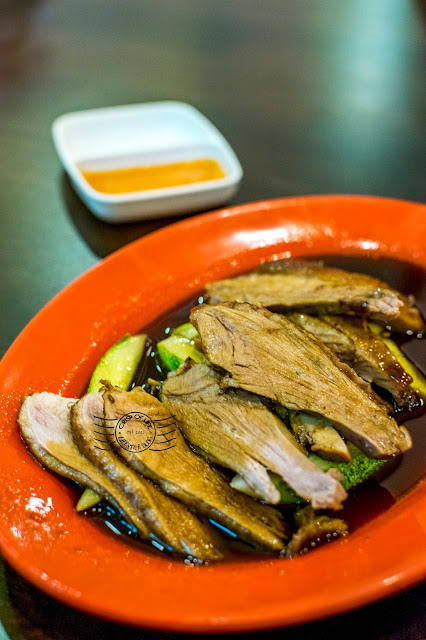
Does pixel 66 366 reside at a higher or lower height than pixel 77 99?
lower

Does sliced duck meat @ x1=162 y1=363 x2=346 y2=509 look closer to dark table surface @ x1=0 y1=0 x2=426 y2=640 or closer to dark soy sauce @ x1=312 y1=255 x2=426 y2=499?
dark soy sauce @ x1=312 y1=255 x2=426 y2=499

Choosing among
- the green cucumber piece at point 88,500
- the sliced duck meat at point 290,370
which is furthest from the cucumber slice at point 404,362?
the green cucumber piece at point 88,500

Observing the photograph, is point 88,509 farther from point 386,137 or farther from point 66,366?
point 386,137

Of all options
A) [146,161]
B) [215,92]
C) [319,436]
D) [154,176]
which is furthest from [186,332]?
[215,92]

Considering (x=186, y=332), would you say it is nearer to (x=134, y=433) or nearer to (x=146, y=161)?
(x=134, y=433)

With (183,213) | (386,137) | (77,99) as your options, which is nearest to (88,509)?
(183,213)

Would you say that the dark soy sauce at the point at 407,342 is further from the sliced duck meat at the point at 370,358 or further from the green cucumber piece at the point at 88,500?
the green cucumber piece at the point at 88,500

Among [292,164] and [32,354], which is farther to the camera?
[292,164]

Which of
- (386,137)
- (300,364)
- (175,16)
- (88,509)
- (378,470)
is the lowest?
(88,509)
